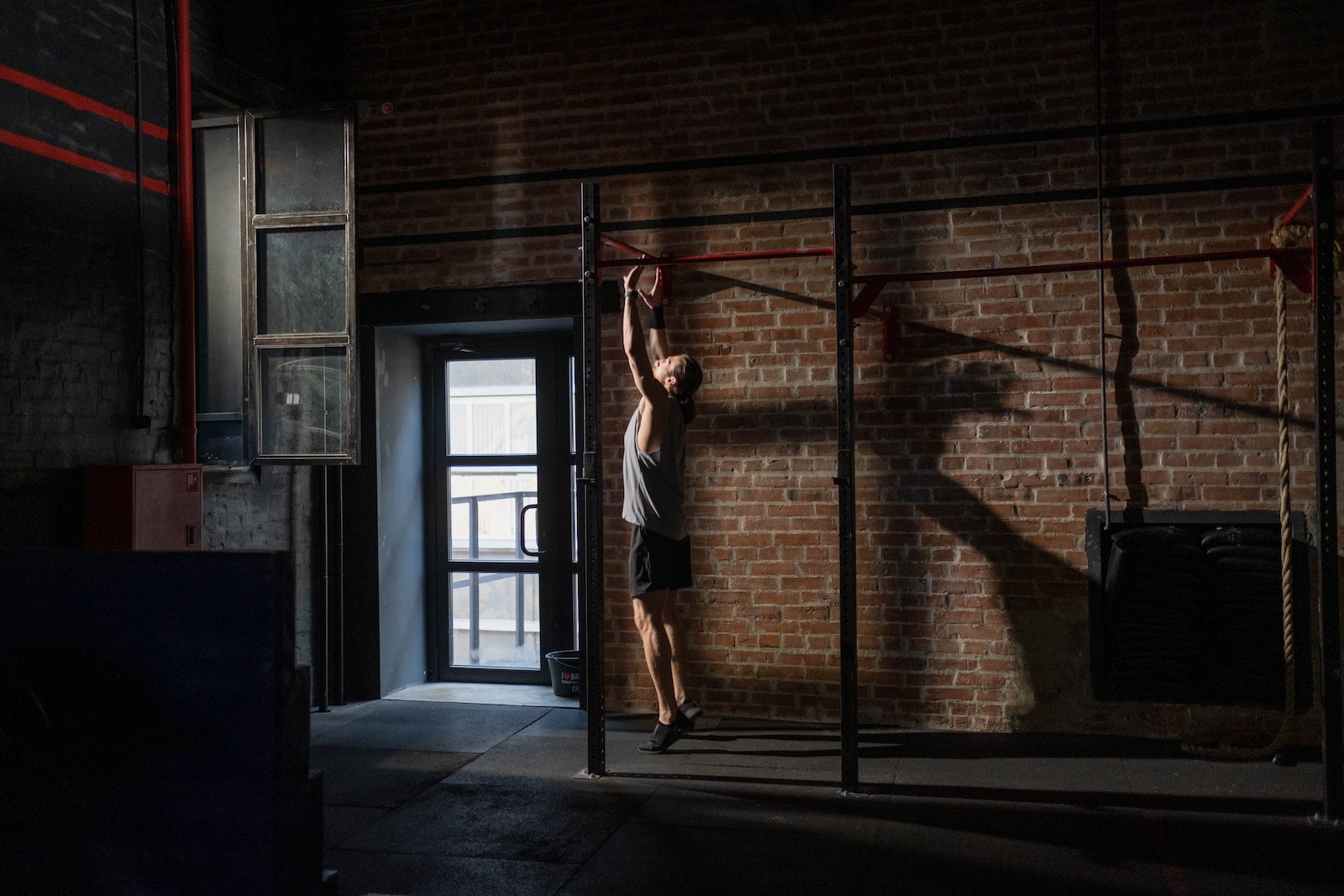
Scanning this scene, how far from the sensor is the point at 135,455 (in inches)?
174

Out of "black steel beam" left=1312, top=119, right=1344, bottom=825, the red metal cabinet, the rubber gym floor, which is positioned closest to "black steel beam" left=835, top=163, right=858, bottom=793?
the rubber gym floor

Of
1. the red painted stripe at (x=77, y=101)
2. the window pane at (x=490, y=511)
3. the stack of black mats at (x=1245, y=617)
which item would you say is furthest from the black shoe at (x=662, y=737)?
the red painted stripe at (x=77, y=101)

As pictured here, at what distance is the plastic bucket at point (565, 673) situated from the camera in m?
5.54

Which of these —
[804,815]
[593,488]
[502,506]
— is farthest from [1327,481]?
[502,506]

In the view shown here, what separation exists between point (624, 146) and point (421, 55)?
1.26 m

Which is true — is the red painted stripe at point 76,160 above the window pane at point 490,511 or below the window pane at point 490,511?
above

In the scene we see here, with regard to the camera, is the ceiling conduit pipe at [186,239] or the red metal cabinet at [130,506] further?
the ceiling conduit pipe at [186,239]

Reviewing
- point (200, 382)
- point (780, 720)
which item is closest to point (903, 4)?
point (780, 720)

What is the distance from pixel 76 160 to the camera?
411 cm

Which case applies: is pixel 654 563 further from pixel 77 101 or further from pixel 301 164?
pixel 77 101

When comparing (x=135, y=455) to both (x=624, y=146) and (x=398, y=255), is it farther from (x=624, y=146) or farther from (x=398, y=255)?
(x=624, y=146)

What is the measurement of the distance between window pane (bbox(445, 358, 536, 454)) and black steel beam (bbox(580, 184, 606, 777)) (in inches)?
68.3

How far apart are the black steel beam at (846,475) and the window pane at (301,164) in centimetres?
255

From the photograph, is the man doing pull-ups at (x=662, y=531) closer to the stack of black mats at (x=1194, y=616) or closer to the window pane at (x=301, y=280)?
the window pane at (x=301, y=280)
